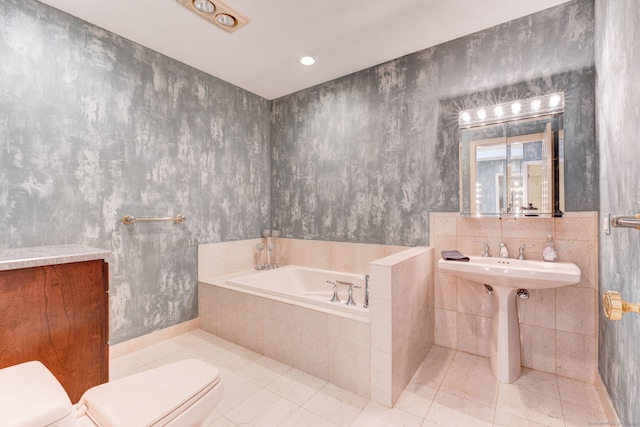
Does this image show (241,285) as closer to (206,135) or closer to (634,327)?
(206,135)

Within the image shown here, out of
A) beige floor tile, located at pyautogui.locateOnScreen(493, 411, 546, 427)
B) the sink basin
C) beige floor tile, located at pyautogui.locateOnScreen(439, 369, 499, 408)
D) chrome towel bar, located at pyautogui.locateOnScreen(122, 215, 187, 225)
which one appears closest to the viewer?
beige floor tile, located at pyautogui.locateOnScreen(493, 411, 546, 427)

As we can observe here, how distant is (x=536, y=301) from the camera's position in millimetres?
2002

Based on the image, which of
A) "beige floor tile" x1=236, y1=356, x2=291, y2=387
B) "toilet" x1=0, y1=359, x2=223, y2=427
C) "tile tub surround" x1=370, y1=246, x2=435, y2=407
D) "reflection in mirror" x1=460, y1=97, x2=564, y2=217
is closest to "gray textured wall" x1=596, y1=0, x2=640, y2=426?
"reflection in mirror" x1=460, y1=97, x2=564, y2=217

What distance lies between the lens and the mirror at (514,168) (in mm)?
1927

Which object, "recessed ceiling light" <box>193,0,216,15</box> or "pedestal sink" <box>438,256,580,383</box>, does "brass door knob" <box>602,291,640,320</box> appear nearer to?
"pedestal sink" <box>438,256,580,383</box>

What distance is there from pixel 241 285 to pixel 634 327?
2.39 meters

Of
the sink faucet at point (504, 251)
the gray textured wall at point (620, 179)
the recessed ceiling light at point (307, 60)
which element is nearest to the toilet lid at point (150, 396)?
the gray textured wall at point (620, 179)

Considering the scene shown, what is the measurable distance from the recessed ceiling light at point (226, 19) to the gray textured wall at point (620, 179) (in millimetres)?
2204

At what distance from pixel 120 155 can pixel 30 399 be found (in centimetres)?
189

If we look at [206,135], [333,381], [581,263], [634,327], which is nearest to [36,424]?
[333,381]

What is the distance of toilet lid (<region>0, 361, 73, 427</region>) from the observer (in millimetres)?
726

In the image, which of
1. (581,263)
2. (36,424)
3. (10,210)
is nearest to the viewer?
(36,424)

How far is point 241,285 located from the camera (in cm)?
249

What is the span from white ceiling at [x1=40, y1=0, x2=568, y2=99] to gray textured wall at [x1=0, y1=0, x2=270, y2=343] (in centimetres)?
22
